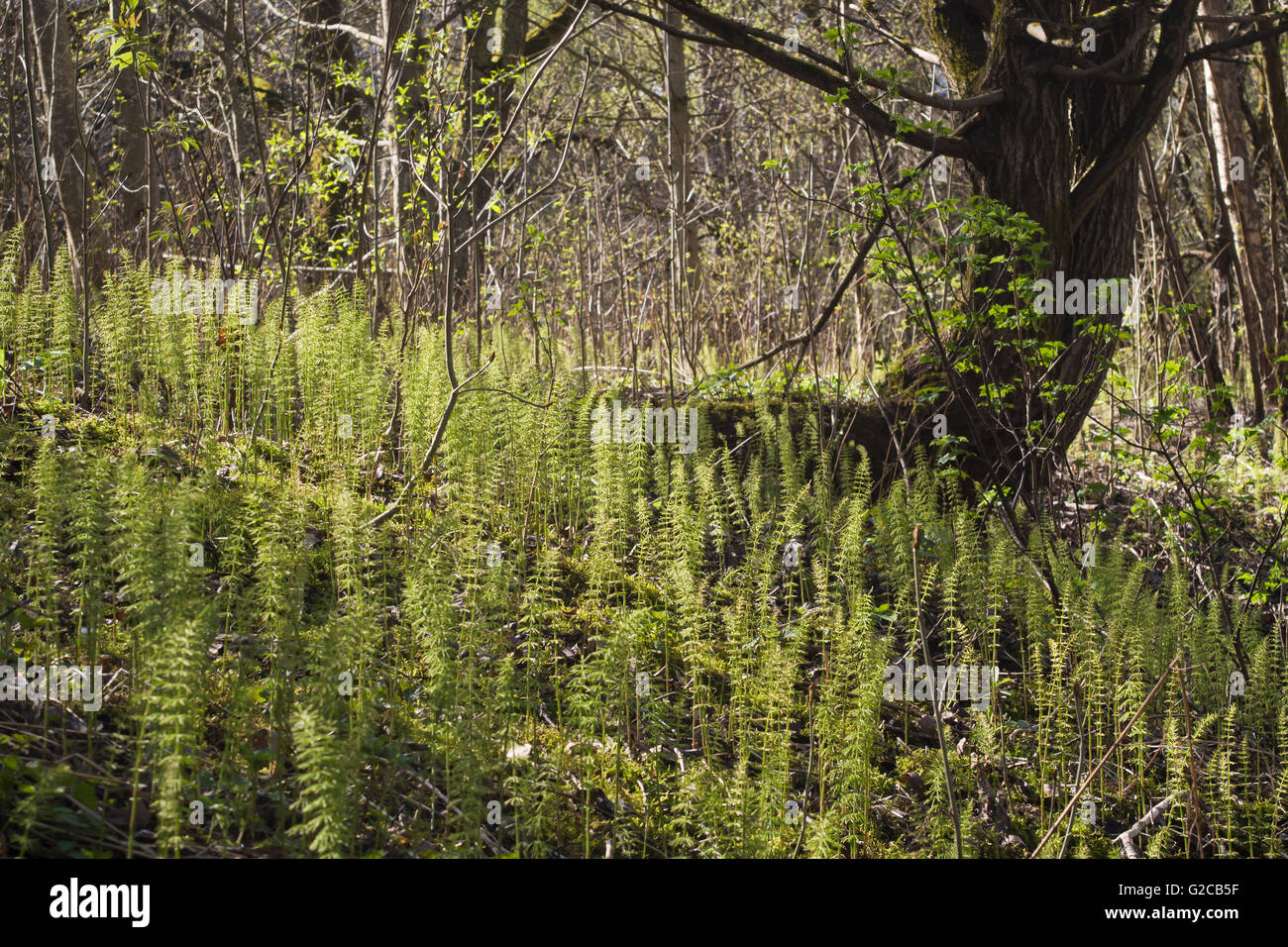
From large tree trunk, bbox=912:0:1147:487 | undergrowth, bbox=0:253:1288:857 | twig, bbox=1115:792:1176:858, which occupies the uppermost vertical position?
large tree trunk, bbox=912:0:1147:487

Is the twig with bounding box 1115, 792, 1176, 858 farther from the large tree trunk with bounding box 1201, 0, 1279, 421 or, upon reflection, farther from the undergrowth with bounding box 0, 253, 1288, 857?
the large tree trunk with bounding box 1201, 0, 1279, 421

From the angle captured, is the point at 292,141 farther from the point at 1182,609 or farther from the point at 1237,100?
the point at 1237,100

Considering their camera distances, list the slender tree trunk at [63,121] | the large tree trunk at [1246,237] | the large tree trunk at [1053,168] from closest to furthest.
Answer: the large tree trunk at [1053,168] < the slender tree trunk at [63,121] < the large tree trunk at [1246,237]

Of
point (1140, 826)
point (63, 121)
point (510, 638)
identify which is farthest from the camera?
point (63, 121)

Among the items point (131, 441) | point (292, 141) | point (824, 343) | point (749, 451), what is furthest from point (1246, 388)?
point (131, 441)

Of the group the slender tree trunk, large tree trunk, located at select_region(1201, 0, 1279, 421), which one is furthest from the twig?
large tree trunk, located at select_region(1201, 0, 1279, 421)

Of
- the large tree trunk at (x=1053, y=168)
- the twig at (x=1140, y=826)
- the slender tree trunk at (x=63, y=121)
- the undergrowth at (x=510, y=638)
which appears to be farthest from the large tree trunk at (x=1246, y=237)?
the slender tree trunk at (x=63, y=121)

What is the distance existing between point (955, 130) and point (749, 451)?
2103 mm

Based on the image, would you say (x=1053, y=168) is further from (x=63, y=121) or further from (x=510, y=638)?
(x=63, y=121)

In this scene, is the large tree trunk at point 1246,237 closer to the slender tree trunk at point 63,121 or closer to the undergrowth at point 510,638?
the undergrowth at point 510,638

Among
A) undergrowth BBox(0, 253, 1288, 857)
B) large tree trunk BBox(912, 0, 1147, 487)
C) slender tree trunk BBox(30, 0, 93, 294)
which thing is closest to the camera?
undergrowth BBox(0, 253, 1288, 857)

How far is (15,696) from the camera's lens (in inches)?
108

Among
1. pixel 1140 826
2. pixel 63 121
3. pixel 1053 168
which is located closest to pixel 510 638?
pixel 1140 826
